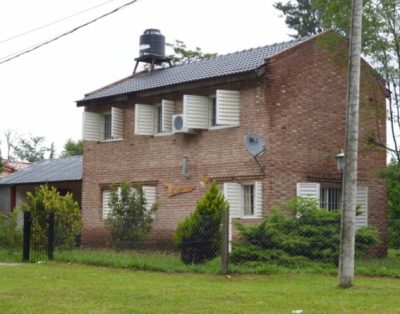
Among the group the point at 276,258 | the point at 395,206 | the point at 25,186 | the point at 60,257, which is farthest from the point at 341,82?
the point at 25,186

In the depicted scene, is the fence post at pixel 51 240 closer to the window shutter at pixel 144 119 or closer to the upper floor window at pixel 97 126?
the window shutter at pixel 144 119

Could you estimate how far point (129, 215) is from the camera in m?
22.7

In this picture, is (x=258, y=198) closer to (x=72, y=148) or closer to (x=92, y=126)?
(x=92, y=126)

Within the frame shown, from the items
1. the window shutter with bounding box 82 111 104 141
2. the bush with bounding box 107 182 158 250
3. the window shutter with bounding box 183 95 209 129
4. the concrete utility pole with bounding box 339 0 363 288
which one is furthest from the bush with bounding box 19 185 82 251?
the concrete utility pole with bounding box 339 0 363 288

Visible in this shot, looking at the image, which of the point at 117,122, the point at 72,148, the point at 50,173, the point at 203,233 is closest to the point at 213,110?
the point at 117,122

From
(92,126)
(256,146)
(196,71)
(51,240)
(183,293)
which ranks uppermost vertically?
(196,71)

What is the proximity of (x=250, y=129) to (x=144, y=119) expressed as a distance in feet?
14.6

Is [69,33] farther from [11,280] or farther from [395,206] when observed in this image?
[395,206]

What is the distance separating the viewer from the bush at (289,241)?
16625 mm

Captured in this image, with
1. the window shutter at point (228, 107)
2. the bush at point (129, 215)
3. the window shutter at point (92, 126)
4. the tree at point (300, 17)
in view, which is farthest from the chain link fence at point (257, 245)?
the tree at point (300, 17)

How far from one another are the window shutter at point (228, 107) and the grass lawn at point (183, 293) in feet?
21.0

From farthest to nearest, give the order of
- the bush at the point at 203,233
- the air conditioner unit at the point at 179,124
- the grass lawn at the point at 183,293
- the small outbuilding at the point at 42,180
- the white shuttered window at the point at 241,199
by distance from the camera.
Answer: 1. the small outbuilding at the point at 42,180
2. the air conditioner unit at the point at 179,124
3. the white shuttered window at the point at 241,199
4. the bush at the point at 203,233
5. the grass lawn at the point at 183,293

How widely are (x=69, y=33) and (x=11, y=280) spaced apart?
7.45m

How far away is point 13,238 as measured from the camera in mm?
20719
